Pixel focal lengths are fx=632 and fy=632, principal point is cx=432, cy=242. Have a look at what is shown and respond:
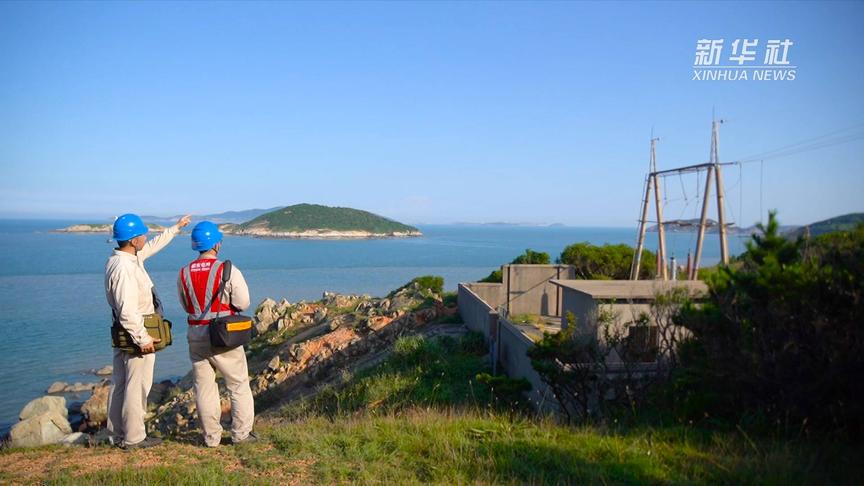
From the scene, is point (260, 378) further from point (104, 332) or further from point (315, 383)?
point (104, 332)

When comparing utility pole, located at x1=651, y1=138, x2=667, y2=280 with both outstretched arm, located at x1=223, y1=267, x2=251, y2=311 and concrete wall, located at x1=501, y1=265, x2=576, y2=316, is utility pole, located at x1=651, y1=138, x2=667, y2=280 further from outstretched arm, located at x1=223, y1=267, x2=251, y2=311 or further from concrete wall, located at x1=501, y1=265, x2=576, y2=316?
outstretched arm, located at x1=223, y1=267, x2=251, y2=311

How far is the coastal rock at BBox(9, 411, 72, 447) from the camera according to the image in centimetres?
1496

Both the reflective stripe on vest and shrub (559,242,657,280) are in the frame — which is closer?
the reflective stripe on vest

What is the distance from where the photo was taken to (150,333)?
6.07m

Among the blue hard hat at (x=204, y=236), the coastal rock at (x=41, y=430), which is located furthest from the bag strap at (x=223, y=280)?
the coastal rock at (x=41, y=430)

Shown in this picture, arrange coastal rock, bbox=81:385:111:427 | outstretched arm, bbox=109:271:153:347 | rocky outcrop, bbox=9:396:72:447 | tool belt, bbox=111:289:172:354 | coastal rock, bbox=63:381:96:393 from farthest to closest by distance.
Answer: coastal rock, bbox=63:381:96:393 < coastal rock, bbox=81:385:111:427 < rocky outcrop, bbox=9:396:72:447 < tool belt, bbox=111:289:172:354 < outstretched arm, bbox=109:271:153:347

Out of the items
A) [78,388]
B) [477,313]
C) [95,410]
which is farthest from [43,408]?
[477,313]

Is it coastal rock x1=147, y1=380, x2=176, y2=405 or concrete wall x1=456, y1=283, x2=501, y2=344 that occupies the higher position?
concrete wall x1=456, y1=283, x2=501, y2=344

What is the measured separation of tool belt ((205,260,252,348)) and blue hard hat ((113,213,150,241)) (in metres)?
0.92

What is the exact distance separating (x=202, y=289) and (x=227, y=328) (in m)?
0.45

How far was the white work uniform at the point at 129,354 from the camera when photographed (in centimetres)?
575

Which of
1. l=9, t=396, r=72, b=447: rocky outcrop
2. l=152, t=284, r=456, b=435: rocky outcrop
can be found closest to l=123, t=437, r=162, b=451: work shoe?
l=152, t=284, r=456, b=435: rocky outcrop

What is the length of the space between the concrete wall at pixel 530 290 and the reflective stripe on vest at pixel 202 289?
14.2 metres

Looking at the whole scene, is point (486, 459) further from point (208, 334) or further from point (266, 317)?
point (266, 317)
